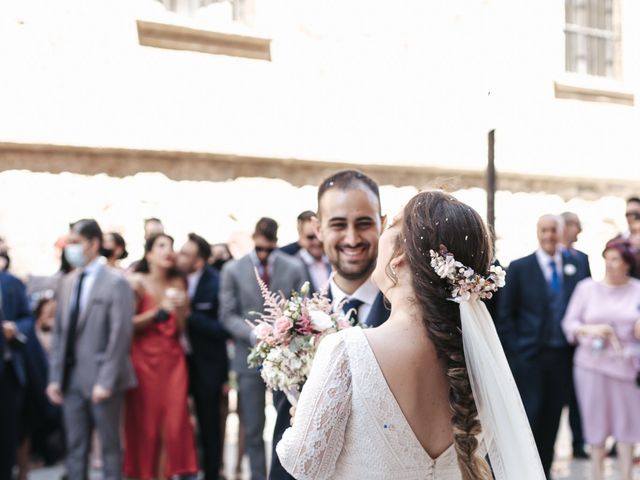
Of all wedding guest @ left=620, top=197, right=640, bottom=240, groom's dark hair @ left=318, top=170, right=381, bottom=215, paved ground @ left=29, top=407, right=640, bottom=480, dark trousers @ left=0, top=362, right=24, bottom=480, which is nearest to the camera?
groom's dark hair @ left=318, top=170, right=381, bottom=215

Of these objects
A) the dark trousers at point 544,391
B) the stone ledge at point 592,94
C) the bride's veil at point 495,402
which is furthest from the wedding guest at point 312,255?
the stone ledge at point 592,94

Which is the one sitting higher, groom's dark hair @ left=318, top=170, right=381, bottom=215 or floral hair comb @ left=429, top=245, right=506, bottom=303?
groom's dark hair @ left=318, top=170, right=381, bottom=215

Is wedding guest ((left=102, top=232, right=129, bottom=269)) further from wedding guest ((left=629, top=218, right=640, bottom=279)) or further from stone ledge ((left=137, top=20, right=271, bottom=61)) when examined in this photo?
wedding guest ((left=629, top=218, right=640, bottom=279))

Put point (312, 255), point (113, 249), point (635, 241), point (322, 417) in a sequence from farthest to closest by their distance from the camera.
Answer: point (635, 241)
point (113, 249)
point (312, 255)
point (322, 417)

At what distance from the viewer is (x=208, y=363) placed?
28.2 ft

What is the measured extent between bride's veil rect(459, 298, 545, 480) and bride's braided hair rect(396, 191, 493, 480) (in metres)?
0.03

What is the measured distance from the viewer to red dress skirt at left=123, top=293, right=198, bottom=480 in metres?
8.40

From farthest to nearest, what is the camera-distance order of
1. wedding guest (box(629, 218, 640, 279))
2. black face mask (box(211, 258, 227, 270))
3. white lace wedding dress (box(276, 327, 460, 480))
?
black face mask (box(211, 258, 227, 270))
wedding guest (box(629, 218, 640, 279))
white lace wedding dress (box(276, 327, 460, 480))

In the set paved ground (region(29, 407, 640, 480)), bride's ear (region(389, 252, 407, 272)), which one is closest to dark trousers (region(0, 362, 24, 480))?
paved ground (region(29, 407, 640, 480))

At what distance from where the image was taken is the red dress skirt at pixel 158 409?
27.6 ft

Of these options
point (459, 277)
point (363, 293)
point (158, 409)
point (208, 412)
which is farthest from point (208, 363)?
point (459, 277)

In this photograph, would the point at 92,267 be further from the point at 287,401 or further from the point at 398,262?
the point at 398,262

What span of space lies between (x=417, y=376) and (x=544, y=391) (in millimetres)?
5964

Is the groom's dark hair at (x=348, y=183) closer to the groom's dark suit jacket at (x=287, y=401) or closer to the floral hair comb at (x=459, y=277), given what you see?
the groom's dark suit jacket at (x=287, y=401)
